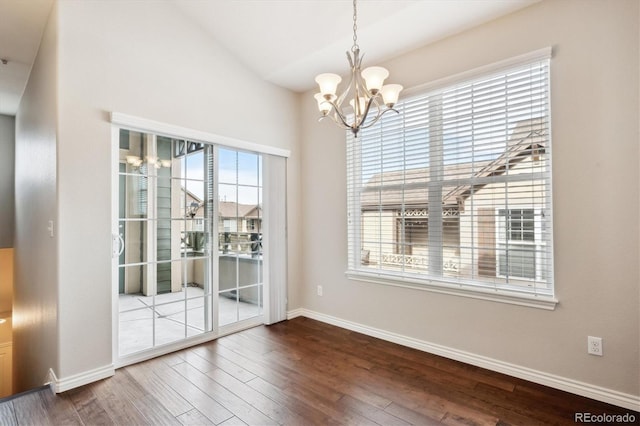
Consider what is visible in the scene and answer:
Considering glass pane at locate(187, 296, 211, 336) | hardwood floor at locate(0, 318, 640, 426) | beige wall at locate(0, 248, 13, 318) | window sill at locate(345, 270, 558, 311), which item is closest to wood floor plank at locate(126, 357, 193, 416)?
hardwood floor at locate(0, 318, 640, 426)

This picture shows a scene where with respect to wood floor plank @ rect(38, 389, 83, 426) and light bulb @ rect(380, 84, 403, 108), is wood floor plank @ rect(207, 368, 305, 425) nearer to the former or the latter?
wood floor plank @ rect(38, 389, 83, 426)

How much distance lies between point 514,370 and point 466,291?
2.18 ft

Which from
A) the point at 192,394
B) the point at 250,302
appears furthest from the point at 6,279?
the point at 192,394

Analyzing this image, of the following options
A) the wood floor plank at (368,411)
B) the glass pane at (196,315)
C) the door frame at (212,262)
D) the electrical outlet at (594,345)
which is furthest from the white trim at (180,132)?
the electrical outlet at (594,345)

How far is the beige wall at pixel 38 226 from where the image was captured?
8.36 ft

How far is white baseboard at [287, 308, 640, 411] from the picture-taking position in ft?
7.10

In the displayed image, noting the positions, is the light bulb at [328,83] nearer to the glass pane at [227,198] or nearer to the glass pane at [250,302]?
the glass pane at [227,198]

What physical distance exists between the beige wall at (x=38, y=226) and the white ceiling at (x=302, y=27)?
0.68ft

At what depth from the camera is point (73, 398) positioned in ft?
7.54

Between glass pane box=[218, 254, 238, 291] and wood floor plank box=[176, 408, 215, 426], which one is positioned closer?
wood floor plank box=[176, 408, 215, 426]

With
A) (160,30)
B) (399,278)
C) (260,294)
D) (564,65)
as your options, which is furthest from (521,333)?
(160,30)

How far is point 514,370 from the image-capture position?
101 inches

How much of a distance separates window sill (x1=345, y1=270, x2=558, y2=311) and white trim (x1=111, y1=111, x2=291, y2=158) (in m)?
1.77

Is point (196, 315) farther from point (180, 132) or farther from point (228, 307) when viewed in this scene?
point (180, 132)
